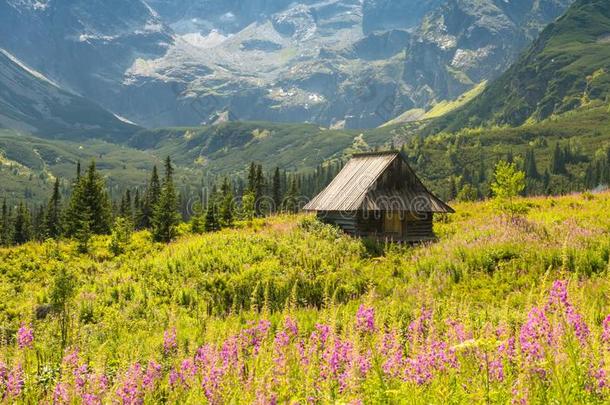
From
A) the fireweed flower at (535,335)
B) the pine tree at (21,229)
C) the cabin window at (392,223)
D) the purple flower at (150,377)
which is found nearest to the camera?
the fireweed flower at (535,335)

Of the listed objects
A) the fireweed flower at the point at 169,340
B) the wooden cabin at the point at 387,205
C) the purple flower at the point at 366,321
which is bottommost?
the fireweed flower at the point at 169,340

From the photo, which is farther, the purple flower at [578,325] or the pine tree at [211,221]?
the pine tree at [211,221]

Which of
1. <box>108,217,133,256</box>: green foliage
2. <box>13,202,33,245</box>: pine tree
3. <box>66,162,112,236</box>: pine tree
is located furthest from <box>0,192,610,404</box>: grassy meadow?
→ <box>13,202,33,245</box>: pine tree

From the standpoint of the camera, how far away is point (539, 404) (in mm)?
4664

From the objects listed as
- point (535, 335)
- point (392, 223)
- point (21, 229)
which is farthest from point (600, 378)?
→ point (21, 229)

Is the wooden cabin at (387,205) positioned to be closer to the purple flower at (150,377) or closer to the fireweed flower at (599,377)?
the purple flower at (150,377)

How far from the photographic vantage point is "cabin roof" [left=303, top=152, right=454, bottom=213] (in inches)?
1118

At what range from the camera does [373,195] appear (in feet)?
95.0

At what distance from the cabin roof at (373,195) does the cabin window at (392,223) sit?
0.80m

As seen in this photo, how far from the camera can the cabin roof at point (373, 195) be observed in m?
28.4

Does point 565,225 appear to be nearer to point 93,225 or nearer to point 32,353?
point 32,353

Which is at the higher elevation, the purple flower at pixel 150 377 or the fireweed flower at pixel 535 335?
the fireweed flower at pixel 535 335

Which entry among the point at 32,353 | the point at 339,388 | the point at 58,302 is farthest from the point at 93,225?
the point at 339,388

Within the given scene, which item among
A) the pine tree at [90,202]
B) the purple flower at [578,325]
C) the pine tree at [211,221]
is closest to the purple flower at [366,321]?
the purple flower at [578,325]
